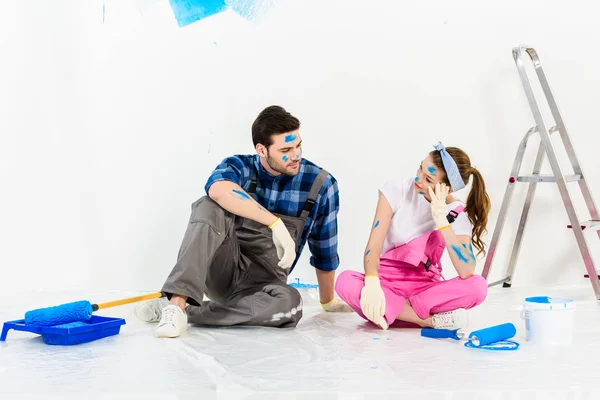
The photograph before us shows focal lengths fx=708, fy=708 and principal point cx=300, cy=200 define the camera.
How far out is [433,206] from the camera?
211 cm

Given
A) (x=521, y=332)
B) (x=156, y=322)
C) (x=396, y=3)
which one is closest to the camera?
(x=521, y=332)

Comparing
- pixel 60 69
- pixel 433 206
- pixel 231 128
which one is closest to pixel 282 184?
pixel 433 206

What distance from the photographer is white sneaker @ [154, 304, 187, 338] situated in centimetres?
194

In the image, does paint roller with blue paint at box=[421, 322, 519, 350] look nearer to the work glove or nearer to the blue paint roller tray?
the work glove

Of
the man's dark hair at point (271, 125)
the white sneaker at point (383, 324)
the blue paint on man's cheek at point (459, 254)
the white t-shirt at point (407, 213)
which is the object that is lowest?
the white sneaker at point (383, 324)

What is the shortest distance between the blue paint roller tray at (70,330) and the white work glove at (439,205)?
38.1 inches

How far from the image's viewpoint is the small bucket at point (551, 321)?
1.88m

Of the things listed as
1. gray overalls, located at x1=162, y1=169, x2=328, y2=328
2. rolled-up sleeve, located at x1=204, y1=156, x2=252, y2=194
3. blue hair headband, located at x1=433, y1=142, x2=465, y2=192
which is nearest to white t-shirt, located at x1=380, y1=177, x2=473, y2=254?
blue hair headband, located at x1=433, y1=142, x2=465, y2=192

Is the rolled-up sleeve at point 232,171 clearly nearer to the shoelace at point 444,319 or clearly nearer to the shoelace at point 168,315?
the shoelace at point 168,315

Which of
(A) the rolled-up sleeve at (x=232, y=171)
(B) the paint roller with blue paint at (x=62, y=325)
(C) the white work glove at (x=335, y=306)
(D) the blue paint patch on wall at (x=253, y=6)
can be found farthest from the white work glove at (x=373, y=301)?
(D) the blue paint patch on wall at (x=253, y=6)

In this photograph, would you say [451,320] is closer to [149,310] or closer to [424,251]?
Answer: [424,251]

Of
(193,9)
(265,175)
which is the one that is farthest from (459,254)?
(193,9)

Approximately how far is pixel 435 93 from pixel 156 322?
1.57 meters

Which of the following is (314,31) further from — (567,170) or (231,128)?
(567,170)
